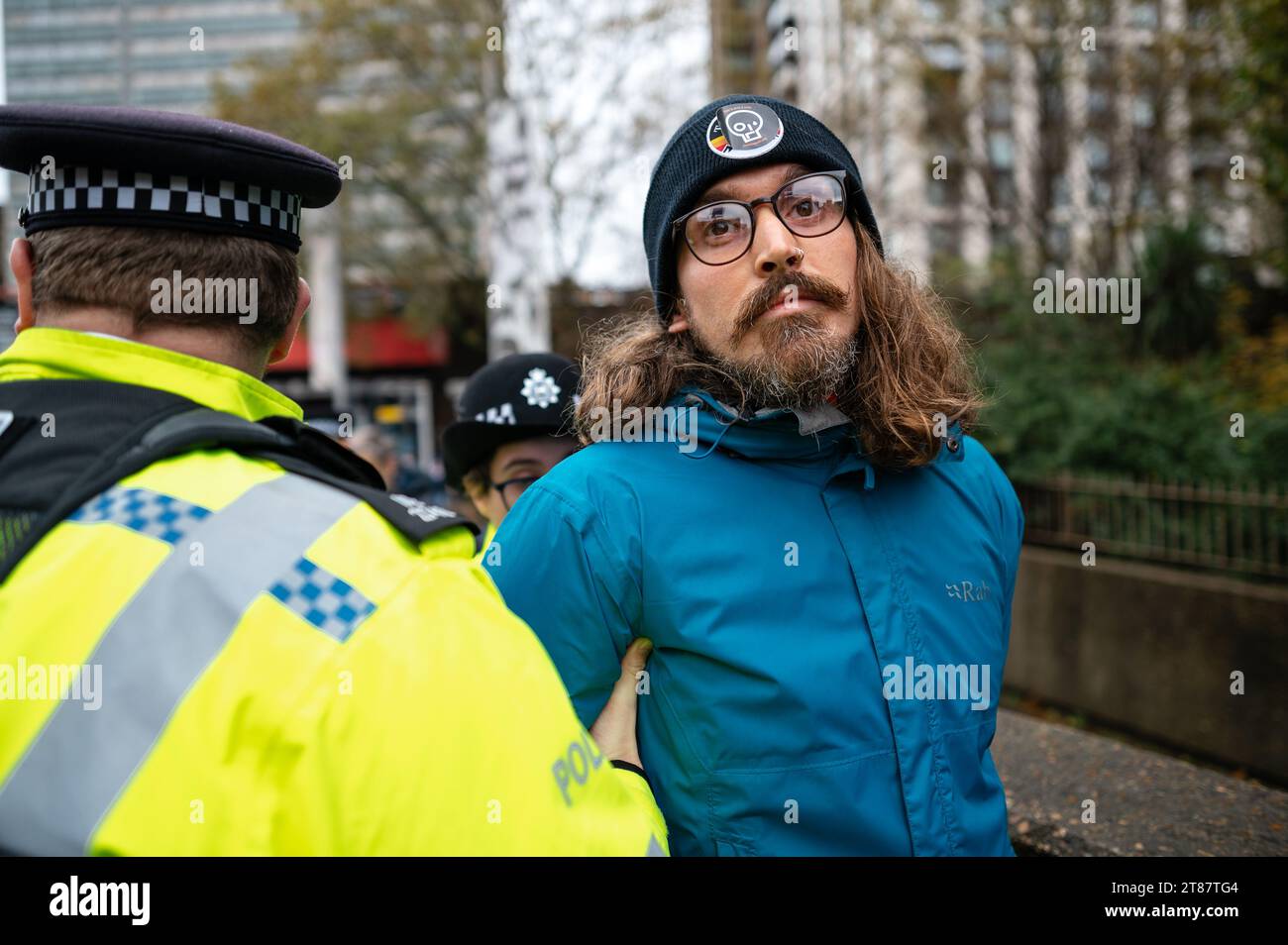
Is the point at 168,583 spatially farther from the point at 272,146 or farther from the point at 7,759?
the point at 272,146

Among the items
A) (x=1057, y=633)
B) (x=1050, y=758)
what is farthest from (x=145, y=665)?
(x=1057, y=633)

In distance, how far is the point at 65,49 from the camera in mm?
15391

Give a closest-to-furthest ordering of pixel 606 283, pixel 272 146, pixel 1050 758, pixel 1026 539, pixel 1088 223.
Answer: pixel 272 146 < pixel 1050 758 < pixel 1026 539 < pixel 1088 223 < pixel 606 283

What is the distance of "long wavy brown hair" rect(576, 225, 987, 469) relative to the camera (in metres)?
1.86

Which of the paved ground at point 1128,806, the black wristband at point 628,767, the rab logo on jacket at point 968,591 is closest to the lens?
the black wristband at point 628,767

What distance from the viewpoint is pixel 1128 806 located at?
110 inches

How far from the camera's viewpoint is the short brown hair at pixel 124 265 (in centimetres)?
110

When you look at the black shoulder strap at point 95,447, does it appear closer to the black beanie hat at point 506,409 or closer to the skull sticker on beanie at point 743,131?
the skull sticker on beanie at point 743,131

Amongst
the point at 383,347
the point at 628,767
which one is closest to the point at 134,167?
the point at 628,767

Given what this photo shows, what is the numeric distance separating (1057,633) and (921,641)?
5.69m

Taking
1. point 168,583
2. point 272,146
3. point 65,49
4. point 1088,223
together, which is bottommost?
point 168,583

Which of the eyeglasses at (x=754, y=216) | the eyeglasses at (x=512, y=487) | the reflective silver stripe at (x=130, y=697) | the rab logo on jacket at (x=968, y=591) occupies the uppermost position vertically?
the eyeglasses at (x=754, y=216)

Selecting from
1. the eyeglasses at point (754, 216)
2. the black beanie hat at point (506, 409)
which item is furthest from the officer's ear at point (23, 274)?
the black beanie hat at point (506, 409)

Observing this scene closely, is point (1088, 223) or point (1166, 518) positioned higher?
point (1088, 223)
